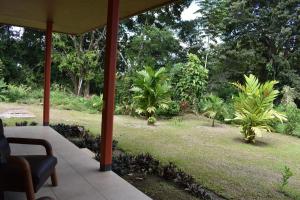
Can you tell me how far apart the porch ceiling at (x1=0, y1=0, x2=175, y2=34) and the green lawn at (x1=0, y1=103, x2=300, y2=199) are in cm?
268

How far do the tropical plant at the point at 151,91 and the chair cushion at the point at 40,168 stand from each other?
23.9 feet

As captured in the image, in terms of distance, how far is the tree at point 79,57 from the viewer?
15.2 m

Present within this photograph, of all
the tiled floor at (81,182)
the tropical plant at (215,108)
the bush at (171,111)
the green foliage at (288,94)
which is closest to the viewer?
the tiled floor at (81,182)

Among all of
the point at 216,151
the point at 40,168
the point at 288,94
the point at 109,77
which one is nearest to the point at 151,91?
the point at 216,151

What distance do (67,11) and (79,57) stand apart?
968cm

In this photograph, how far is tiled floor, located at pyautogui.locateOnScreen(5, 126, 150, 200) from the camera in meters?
3.24

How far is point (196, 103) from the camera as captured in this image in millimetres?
12016

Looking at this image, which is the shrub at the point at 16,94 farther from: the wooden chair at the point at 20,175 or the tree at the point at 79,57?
the wooden chair at the point at 20,175

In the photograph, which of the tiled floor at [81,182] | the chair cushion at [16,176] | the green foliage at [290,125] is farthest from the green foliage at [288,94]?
the chair cushion at [16,176]

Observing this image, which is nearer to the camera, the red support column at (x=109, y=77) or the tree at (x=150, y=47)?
the red support column at (x=109, y=77)

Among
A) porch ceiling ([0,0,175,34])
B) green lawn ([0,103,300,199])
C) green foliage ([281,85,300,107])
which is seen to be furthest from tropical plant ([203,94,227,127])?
green foliage ([281,85,300,107])

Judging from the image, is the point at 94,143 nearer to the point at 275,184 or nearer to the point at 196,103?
the point at 275,184

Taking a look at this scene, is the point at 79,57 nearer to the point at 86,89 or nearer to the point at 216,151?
the point at 86,89

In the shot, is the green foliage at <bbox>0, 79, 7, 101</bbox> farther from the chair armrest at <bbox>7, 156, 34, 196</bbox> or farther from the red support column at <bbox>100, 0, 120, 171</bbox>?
the chair armrest at <bbox>7, 156, 34, 196</bbox>
